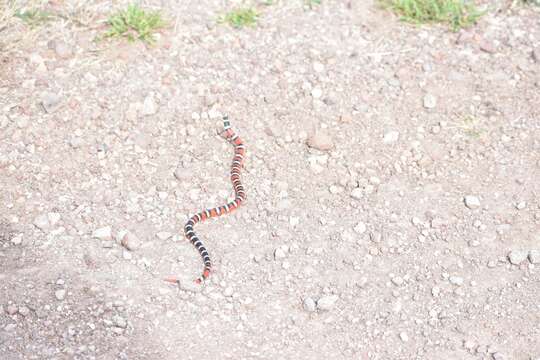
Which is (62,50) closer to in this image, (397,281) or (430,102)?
(430,102)

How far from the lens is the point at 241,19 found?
34.4ft

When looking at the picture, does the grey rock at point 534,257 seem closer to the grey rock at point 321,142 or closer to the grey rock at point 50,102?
the grey rock at point 321,142

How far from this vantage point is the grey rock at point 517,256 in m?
7.80

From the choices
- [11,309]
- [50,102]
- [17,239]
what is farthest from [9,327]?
[50,102]

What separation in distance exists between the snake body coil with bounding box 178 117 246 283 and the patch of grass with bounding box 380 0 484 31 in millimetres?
3082

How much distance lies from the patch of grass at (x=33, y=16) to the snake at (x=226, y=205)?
114 inches

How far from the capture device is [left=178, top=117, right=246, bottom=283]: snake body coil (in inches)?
312

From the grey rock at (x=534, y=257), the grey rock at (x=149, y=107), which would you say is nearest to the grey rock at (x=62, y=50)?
the grey rock at (x=149, y=107)

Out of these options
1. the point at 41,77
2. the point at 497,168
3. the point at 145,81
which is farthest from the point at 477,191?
the point at 41,77

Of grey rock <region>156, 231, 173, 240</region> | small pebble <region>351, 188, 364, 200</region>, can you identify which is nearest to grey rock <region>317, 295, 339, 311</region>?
small pebble <region>351, 188, 364, 200</region>

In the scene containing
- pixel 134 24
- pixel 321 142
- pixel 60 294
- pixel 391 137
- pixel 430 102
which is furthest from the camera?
pixel 134 24

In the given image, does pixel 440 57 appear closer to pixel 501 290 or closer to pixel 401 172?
pixel 401 172

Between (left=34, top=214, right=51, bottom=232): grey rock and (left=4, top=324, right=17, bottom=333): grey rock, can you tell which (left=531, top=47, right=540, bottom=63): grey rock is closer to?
(left=34, top=214, right=51, bottom=232): grey rock

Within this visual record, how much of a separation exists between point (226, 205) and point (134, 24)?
3.03 meters
